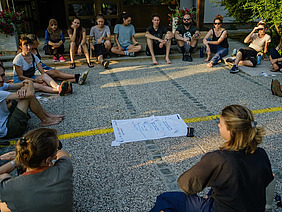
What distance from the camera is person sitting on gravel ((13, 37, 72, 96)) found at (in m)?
5.41

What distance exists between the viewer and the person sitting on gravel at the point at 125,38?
810 cm

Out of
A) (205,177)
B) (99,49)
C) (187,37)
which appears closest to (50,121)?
(205,177)

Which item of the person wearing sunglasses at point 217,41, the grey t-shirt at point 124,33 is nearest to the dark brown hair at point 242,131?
the person wearing sunglasses at point 217,41

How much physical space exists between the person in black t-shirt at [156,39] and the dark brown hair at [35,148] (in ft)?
19.7

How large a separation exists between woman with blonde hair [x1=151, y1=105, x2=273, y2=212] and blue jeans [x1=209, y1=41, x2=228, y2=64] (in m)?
5.85

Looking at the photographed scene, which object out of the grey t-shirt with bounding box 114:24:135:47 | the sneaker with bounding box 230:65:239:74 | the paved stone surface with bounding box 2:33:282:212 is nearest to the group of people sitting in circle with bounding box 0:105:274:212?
the paved stone surface with bounding box 2:33:282:212

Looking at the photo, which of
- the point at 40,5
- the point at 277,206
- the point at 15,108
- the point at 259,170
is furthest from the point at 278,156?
the point at 40,5

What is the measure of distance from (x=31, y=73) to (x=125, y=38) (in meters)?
3.28

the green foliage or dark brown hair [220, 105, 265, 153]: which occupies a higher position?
the green foliage

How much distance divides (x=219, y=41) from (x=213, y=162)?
6.56m

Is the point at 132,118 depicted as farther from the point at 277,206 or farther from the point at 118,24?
the point at 118,24

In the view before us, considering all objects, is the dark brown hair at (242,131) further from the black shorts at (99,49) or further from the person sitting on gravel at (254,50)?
the black shorts at (99,49)

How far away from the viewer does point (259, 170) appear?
6.19 feet

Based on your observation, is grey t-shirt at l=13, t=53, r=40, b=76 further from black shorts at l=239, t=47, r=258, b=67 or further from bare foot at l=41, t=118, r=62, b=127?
black shorts at l=239, t=47, r=258, b=67
